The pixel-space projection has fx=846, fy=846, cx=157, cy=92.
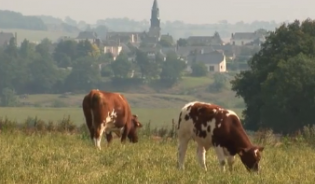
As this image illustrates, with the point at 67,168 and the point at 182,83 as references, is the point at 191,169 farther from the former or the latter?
the point at 182,83

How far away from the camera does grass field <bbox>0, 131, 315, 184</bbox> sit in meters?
12.7

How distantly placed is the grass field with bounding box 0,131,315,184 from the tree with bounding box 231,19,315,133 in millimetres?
39634

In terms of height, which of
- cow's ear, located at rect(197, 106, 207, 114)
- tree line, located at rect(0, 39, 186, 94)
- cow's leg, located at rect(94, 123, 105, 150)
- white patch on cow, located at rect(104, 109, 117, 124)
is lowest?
tree line, located at rect(0, 39, 186, 94)

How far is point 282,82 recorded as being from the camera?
59500 mm

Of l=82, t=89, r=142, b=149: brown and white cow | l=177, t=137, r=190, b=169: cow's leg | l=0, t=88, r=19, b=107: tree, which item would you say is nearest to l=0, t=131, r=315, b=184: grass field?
l=177, t=137, r=190, b=169: cow's leg

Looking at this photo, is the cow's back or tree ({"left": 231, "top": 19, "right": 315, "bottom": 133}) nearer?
the cow's back

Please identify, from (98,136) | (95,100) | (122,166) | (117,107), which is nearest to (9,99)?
(117,107)

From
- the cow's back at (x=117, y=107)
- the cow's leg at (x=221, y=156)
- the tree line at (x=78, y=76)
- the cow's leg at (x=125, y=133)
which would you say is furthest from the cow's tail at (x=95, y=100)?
the tree line at (x=78, y=76)

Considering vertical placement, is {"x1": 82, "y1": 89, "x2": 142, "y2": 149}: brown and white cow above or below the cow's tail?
below

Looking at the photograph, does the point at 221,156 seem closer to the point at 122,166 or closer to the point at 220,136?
the point at 220,136

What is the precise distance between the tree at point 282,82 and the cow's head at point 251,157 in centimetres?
4162

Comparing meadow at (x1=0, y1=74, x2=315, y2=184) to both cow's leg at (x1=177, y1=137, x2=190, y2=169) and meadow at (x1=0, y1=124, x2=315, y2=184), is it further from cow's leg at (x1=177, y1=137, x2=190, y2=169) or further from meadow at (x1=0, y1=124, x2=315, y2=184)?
cow's leg at (x1=177, y1=137, x2=190, y2=169)

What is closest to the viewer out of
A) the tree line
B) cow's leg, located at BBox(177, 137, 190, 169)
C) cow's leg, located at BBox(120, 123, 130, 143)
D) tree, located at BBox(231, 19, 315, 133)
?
cow's leg, located at BBox(177, 137, 190, 169)

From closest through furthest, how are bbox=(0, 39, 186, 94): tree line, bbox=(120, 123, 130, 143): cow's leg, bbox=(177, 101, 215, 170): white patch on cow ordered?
1. bbox=(177, 101, 215, 170): white patch on cow
2. bbox=(120, 123, 130, 143): cow's leg
3. bbox=(0, 39, 186, 94): tree line
